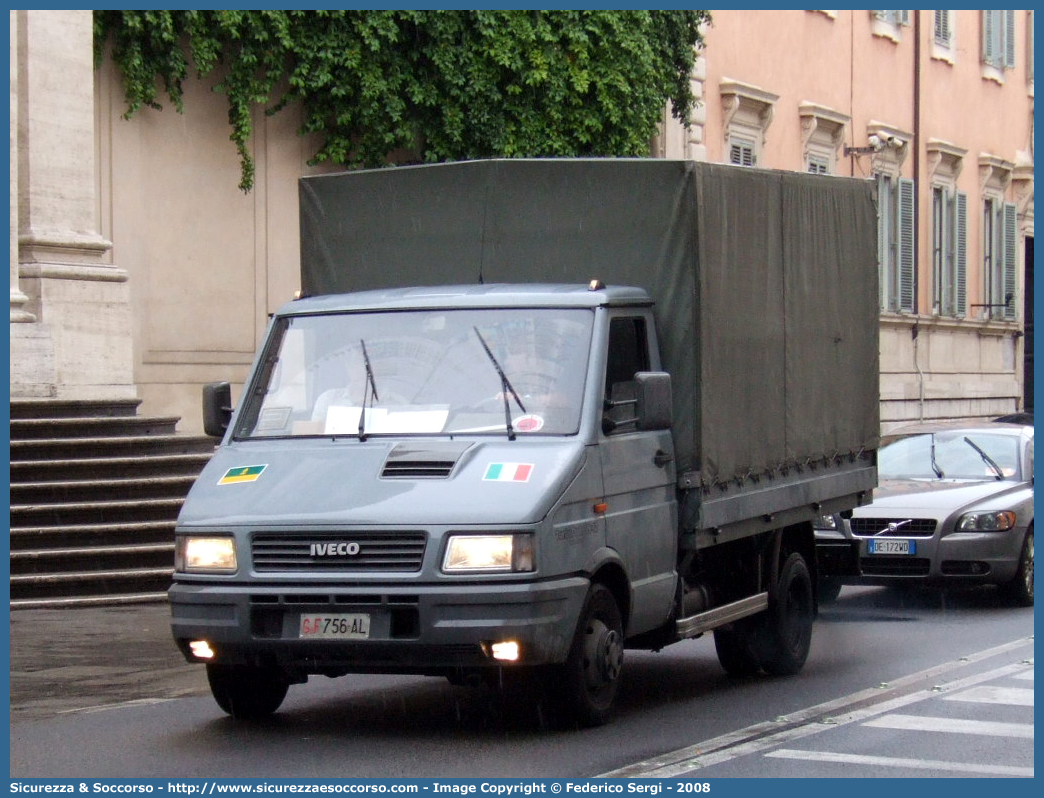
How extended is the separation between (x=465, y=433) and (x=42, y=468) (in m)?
8.04

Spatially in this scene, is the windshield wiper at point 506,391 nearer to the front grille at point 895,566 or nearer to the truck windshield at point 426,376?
the truck windshield at point 426,376

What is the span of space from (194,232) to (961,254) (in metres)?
20.0

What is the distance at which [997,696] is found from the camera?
428 inches

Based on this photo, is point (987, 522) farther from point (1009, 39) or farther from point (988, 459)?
point (1009, 39)

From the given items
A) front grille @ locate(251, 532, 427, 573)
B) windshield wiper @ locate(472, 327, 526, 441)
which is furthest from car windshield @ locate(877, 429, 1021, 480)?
front grille @ locate(251, 532, 427, 573)

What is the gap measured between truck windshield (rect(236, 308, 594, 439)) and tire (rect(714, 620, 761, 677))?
2619mm

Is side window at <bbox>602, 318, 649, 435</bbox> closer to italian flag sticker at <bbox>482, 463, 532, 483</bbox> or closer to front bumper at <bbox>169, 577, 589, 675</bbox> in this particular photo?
italian flag sticker at <bbox>482, 463, 532, 483</bbox>

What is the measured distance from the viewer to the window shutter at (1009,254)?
40156mm

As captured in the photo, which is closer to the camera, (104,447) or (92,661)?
(92,661)

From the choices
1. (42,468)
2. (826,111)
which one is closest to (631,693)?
(42,468)

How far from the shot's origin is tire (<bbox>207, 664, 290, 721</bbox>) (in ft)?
32.3

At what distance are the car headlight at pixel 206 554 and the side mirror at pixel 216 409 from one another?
3.52 feet

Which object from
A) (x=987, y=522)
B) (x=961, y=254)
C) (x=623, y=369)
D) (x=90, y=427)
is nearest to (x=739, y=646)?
(x=623, y=369)

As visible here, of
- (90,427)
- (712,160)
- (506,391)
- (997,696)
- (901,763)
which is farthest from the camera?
(712,160)
